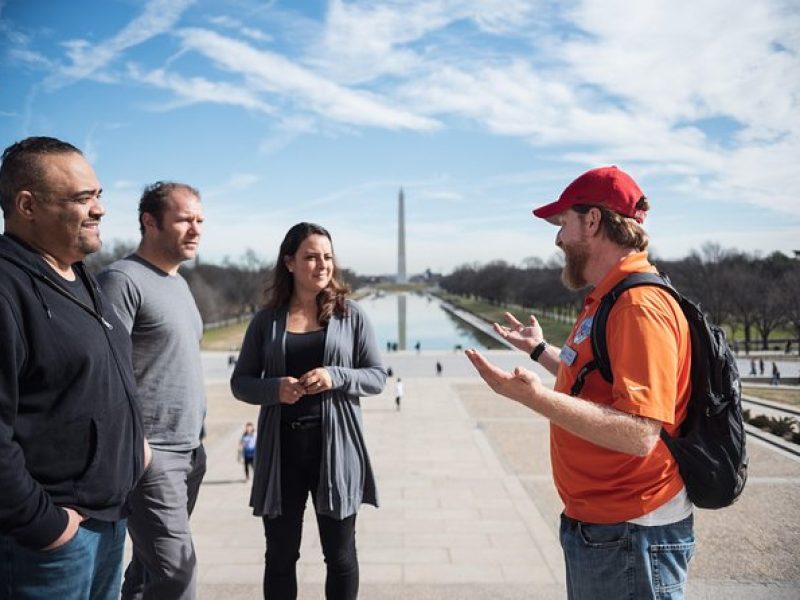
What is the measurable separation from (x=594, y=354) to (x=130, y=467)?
182 centimetres

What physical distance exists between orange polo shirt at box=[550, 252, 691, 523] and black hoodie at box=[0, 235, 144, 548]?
1719 mm

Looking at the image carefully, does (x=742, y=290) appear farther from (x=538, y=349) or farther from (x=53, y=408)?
(x=53, y=408)

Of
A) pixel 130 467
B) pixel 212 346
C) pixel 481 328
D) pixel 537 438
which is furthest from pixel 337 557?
pixel 481 328

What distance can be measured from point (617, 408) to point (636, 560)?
0.64 metres

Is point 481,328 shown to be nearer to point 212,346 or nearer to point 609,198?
point 212,346

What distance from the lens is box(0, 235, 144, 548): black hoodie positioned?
1795 millimetres

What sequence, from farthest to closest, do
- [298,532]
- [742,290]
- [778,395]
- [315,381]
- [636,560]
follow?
[742,290] → [778,395] → [298,532] → [315,381] → [636,560]

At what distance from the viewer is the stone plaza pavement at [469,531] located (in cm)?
523

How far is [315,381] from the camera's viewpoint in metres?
3.16

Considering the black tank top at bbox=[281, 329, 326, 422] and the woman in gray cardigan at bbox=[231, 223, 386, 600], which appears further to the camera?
the black tank top at bbox=[281, 329, 326, 422]

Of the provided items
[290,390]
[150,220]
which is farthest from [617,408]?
[150,220]

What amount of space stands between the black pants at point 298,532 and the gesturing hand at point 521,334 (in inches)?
48.0

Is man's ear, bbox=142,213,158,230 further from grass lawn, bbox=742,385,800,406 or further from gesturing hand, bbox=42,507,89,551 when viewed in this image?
grass lawn, bbox=742,385,800,406

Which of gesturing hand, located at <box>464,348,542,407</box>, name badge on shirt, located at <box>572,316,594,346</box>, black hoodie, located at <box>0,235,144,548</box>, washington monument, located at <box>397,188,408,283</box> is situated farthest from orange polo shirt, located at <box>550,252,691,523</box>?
washington monument, located at <box>397,188,408,283</box>
